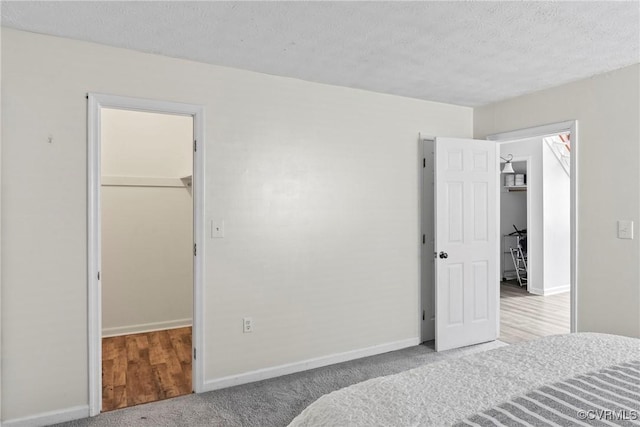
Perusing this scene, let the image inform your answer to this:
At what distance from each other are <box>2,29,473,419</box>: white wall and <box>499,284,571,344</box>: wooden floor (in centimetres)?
126

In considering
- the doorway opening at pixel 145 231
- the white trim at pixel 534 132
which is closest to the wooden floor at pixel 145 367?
the doorway opening at pixel 145 231

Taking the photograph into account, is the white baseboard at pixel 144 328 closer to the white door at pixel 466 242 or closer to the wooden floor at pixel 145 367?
the wooden floor at pixel 145 367

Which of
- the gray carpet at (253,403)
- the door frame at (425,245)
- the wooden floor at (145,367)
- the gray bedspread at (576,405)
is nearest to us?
the gray bedspread at (576,405)

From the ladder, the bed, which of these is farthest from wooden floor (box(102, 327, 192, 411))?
the ladder

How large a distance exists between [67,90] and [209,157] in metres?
0.95

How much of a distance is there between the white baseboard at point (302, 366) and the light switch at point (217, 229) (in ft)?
3.46

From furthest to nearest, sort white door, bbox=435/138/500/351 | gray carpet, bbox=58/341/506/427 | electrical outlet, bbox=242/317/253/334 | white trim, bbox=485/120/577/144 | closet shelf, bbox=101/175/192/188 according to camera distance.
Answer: closet shelf, bbox=101/175/192/188, white door, bbox=435/138/500/351, white trim, bbox=485/120/577/144, electrical outlet, bbox=242/317/253/334, gray carpet, bbox=58/341/506/427

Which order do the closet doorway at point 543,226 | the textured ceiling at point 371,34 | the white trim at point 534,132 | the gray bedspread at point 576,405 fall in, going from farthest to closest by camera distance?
the closet doorway at point 543,226 → the white trim at point 534,132 → the textured ceiling at point 371,34 → the gray bedspread at point 576,405

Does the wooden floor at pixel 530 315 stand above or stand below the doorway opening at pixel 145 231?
below

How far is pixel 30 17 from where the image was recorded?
7.16ft

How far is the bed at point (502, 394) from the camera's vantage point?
1.21m

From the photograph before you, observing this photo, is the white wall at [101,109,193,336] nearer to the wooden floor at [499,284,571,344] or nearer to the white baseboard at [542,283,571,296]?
the wooden floor at [499,284,571,344]

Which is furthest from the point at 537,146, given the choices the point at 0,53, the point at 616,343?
the point at 0,53

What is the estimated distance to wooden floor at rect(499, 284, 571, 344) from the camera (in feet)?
14.0
